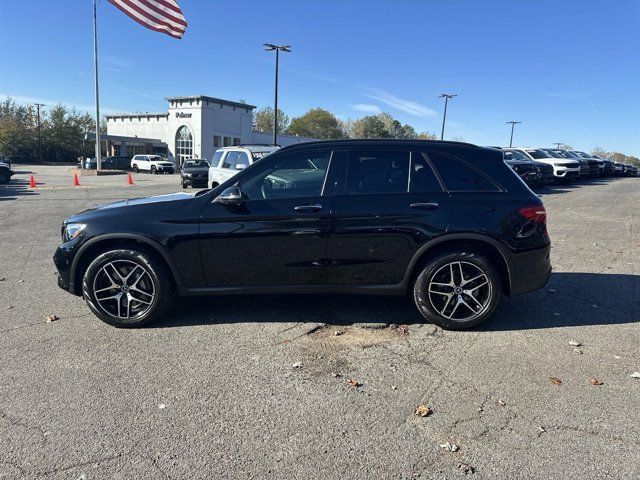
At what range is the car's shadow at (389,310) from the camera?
466cm

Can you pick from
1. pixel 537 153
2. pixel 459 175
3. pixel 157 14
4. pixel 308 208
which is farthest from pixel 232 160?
pixel 537 153

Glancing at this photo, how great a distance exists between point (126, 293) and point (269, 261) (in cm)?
140

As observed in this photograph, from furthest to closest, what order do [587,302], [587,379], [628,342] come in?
[587,302] → [628,342] → [587,379]

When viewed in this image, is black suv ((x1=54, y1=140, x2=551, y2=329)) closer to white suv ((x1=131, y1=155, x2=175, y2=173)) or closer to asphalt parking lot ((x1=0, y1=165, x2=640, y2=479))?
asphalt parking lot ((x1=0, y1=165, x2=640, y2=479))

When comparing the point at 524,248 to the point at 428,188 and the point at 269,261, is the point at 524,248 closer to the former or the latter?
the point at 428,188

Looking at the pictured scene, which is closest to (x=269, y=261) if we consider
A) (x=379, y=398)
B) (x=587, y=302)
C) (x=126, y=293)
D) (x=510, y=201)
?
(x=126, y=293)

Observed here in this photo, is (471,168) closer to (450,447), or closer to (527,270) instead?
(527,270)

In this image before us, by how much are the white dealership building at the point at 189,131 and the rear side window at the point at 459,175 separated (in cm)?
5361

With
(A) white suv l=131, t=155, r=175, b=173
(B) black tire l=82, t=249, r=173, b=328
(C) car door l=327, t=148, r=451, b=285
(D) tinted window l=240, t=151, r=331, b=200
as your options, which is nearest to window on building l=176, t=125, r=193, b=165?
(A) white suv l=131, t=155, r=175, b=173

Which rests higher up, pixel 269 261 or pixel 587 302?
pixel 269 261

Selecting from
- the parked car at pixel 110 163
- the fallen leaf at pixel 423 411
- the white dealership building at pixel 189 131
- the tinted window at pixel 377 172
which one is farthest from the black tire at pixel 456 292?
the white dealership building at pixel 189 131

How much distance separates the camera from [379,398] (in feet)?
10.6

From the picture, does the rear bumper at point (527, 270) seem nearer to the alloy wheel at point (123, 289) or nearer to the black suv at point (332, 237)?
the black suv at point (332, 237)

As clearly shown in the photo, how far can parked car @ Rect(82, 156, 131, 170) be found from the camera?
44.3 meters
